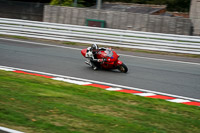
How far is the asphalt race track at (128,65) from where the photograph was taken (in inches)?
430

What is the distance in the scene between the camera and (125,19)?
22625 mm

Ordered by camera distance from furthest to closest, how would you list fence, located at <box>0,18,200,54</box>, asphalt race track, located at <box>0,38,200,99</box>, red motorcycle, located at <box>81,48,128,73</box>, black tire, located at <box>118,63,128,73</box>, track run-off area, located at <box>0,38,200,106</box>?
fence, located at <box>0,18,200,54</box> < black tire, located at <box>118,63,128,73</box> < red motorcycle, located at <box>81,48,128,73</box> < asphalt race track, located at <box>0,38,200,99</box> < track run-off area, located at <box>0,38,200,106</box>

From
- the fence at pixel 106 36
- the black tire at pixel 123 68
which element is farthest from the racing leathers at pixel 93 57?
the fence at pixel 106 36

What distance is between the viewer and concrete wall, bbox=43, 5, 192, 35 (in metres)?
21.3

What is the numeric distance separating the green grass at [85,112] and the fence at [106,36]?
9.93m

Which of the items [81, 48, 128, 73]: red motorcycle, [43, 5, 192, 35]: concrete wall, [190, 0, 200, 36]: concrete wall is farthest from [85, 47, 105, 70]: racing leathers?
[190, 0, 200, 36]: concrete wall

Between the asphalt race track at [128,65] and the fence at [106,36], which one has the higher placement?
the fence at [106,36]

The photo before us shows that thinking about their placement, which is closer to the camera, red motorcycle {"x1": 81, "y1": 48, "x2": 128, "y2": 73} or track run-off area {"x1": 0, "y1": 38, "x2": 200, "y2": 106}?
track run-off area {"x1": 0, "y1": 38, "x2": 200, "y2": 106}

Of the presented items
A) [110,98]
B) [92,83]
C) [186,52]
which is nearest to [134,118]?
[110,98]

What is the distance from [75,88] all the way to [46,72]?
3.04 metres

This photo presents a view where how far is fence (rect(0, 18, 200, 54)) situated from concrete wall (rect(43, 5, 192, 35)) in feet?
11.0

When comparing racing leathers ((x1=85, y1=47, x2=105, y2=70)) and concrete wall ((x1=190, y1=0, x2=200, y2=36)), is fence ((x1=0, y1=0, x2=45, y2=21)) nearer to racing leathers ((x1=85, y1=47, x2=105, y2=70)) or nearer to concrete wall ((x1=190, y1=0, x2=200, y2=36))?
concrete wall ((x1=190, y1=0, x2=200, y2=36))

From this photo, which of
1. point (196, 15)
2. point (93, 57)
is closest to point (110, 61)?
point (93, 57)

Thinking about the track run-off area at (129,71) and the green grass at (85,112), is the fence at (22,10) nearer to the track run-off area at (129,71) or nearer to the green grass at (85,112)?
the track run-off area at (129,71)
